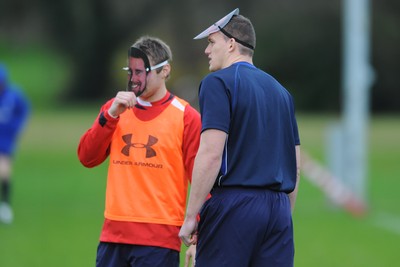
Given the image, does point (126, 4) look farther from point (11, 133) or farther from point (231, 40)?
point (231, 40)

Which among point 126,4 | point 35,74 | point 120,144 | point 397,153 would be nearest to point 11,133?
point 120,144

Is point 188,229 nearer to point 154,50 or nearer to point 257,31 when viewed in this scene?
point 154,50

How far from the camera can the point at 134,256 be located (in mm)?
6414

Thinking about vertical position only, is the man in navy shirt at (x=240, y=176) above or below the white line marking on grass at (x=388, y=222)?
above

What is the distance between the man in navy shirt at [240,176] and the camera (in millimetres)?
5715

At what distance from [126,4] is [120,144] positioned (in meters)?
45.9

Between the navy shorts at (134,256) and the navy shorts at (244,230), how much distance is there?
52 cm

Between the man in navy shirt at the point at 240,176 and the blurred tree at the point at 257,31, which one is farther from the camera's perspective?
the blurred tree at the point at 257,31

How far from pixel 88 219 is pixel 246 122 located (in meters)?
10.6

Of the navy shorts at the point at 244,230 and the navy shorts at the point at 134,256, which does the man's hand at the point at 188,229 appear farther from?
the navy shorts at the point at 134,256

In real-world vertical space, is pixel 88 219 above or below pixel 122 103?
below

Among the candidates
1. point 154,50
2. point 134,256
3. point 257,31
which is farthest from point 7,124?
point 257,31

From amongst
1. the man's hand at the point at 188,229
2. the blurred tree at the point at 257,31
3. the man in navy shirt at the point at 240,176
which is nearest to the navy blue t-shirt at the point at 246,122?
the man in navy shirt at the point at 240,176

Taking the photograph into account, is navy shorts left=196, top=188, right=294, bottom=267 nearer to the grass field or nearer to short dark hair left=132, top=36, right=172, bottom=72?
short dark hair left=132, top=36, right=172, bottom=72
